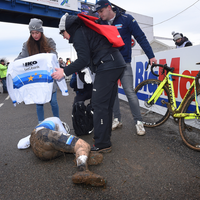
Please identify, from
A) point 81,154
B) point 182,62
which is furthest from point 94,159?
point 182,62

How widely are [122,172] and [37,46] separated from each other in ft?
7.99

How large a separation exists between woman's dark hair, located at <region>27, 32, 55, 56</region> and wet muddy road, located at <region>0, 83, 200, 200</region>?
5.58ft

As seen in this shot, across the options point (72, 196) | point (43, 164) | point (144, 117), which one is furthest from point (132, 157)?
point (144, 117)

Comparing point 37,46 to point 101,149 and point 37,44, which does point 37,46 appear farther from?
point 101,149

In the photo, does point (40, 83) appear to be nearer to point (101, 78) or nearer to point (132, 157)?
point (101, 78)

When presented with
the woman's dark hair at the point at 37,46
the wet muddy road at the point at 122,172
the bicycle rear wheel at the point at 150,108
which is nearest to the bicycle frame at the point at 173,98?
the bicycle rear wheel at the point at 150,108

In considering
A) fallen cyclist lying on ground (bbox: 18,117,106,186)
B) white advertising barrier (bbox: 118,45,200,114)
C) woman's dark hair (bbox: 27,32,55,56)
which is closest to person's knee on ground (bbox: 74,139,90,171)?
fallen cyclist lying on ground (bbox: 18,117,106,186)

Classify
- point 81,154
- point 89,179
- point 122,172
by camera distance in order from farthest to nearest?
point 122,172, point 81,154, point 89,179

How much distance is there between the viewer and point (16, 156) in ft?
8.98

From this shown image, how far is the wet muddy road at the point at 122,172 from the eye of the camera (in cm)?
180

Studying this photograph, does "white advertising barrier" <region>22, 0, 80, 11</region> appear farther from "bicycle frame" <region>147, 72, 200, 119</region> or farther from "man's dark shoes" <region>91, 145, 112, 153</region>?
"man's dark shoes" <region>91, 145, 112, 153</region>

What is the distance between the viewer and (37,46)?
3.05 m

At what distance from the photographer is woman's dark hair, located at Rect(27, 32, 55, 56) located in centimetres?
303

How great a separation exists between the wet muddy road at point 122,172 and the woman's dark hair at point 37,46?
1700 mm
